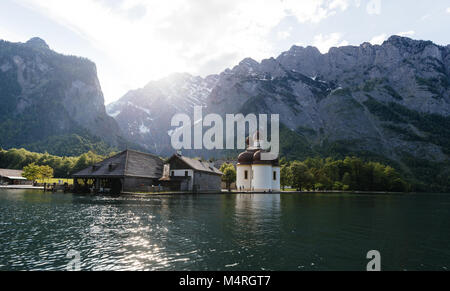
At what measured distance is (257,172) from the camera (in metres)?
86.6

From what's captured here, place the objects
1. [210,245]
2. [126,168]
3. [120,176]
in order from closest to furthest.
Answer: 1. [210,245]
2. [120,176]
3. [126,168]

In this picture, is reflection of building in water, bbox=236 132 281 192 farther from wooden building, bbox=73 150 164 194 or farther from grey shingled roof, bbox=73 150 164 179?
wooden building, bbox=73 150 164 194

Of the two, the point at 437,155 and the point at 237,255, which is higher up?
the point at 437,155

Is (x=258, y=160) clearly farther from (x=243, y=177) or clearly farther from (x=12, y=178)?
(x=12, y=178)

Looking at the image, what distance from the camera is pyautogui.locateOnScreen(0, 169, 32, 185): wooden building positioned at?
83.4 metres

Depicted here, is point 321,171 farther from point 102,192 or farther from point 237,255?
point 237,255

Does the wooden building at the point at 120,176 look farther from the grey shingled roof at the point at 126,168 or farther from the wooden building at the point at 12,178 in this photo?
the wooden building at the point at 12,178

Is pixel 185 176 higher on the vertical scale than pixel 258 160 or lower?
Answer: lower

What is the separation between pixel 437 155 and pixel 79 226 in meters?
239

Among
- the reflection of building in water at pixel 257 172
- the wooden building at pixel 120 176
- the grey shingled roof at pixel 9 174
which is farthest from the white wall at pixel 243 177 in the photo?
the grey shingled roof at pixel 9 174

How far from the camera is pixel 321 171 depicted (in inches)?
4227

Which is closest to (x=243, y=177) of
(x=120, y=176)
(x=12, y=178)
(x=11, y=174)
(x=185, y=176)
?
(x=185, y=176)

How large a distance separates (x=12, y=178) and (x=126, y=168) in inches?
2149
